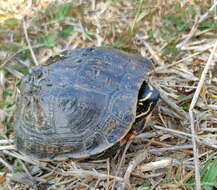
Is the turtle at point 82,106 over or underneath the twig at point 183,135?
over

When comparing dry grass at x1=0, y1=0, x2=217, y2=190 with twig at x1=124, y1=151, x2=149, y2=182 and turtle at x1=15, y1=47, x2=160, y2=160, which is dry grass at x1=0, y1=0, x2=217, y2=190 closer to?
twig at x1=124, y1=151, x2=149, y2=182

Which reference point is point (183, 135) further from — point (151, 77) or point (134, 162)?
point (151, 77)

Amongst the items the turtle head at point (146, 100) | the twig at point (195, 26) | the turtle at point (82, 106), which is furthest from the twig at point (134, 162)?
the twig at point (195, 26)

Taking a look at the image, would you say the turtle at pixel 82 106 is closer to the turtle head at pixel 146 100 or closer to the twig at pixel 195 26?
the turtle head at pixel 146 100

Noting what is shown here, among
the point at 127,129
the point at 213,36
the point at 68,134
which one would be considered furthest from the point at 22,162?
the point at 213,36

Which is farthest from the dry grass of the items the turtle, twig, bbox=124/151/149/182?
the turtle

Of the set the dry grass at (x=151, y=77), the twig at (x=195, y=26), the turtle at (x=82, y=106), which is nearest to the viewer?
the turtle at (x=82, y=106)

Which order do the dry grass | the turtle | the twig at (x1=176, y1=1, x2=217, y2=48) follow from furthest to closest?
the twig at (x1=176, y1=1, x2=217, y2=48) < the dry grass < the turtle

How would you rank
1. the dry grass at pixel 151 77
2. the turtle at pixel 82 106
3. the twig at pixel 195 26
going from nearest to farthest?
the turtle at pixel 82 106
the dry grass at pixel 151 77
the twig at pixel 195 26
